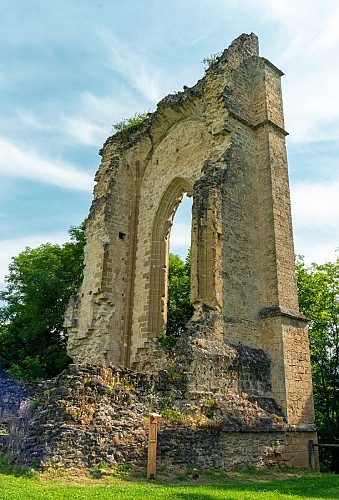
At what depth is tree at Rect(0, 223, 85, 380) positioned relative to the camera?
58.6 ft

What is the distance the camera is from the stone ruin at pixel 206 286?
8.05 metres

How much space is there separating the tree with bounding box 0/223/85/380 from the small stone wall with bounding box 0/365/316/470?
831cm

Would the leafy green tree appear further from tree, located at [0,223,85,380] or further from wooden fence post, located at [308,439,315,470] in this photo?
wooden fence post, located at [308,439,315,470]

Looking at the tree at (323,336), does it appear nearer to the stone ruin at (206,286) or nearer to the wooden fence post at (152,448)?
the stone ruin at (206,286)

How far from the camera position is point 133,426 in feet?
23.8

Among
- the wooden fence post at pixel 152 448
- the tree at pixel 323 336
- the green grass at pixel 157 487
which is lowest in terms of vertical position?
the green grass at pixel 157 487

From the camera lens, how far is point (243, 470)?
8.34m

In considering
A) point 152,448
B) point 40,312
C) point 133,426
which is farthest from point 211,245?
point 40,312

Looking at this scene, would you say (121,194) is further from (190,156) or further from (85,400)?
(85,400)

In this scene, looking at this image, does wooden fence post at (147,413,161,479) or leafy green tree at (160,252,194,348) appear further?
leafy green tree at (160,252,194,348)

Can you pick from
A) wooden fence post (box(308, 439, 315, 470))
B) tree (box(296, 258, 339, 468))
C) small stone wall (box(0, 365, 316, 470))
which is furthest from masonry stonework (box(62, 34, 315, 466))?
tree (box(296, 258, 339, 468))

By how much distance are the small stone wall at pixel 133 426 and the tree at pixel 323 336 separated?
871 cm

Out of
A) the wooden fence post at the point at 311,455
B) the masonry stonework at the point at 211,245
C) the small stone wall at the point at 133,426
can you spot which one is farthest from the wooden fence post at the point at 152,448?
the wooden fence post at the point at 311,455

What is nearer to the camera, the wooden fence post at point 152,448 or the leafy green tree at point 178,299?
the wooden fence post at point 152,448
